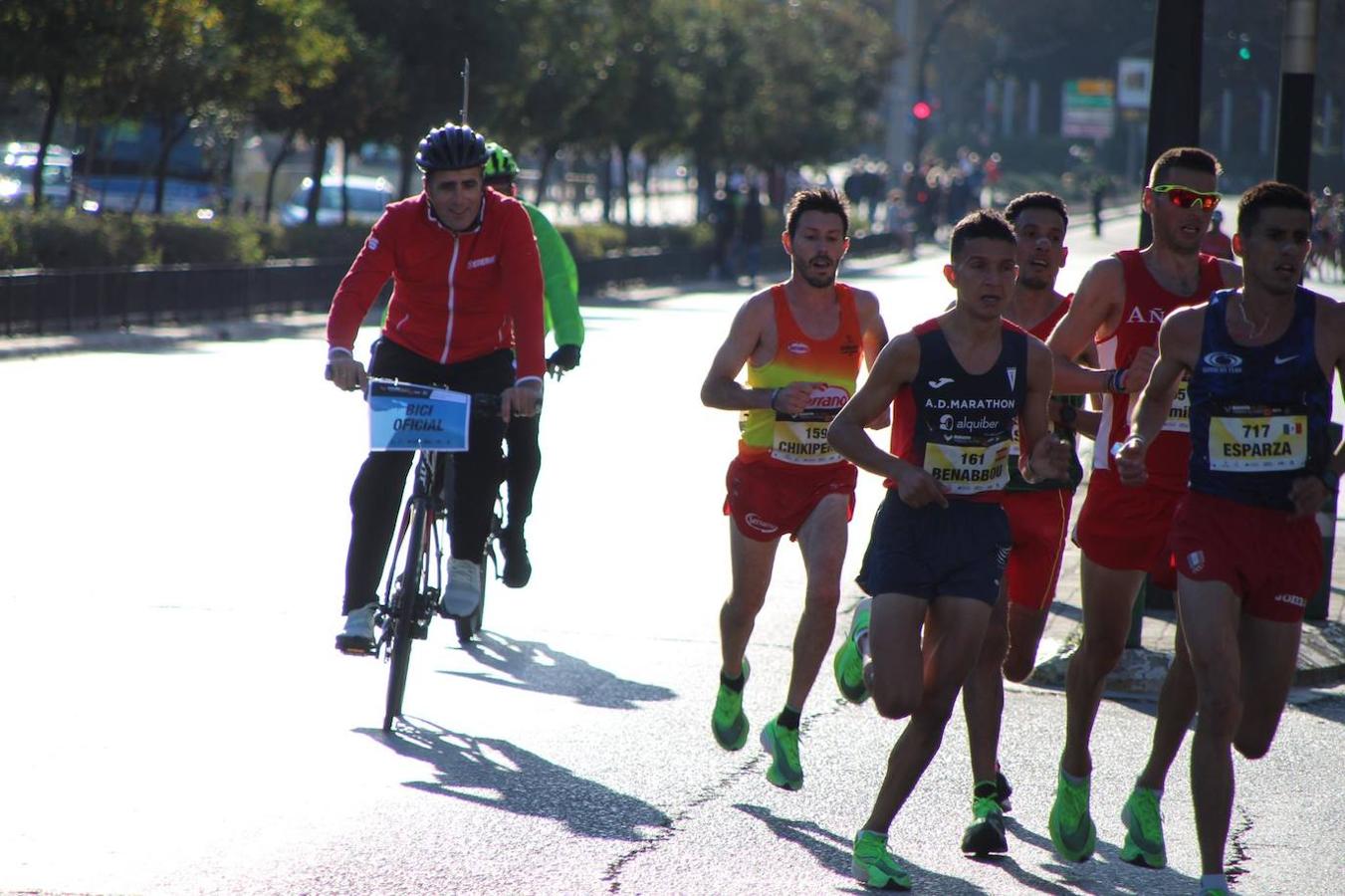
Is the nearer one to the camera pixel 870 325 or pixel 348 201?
pixel 870 325

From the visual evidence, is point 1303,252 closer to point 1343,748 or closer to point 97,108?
point 1343,748

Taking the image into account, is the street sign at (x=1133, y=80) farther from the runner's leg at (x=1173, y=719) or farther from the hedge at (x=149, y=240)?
the runner's leg at (x=1173, y=719)

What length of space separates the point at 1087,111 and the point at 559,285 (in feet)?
283

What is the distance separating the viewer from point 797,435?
6469 millimetres

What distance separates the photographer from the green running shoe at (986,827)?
5652 mm

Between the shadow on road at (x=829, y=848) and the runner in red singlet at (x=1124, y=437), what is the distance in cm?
44

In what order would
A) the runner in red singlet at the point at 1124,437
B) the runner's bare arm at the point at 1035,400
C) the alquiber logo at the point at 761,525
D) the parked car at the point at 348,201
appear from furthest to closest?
the parked car at the point at 348,201
the alquiber logo at the point at 761,525
the runner in red singlet at the point at 1124,437
the runner's bare arm at the point at 1035,400

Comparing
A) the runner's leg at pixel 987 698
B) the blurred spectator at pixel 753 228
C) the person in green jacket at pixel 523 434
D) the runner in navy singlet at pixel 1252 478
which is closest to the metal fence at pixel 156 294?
the blurred spectator at pixel 753 228

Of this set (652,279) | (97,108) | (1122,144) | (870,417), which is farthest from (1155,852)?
(1122,144)

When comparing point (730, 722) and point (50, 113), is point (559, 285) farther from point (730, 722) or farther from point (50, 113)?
point (50, 113)

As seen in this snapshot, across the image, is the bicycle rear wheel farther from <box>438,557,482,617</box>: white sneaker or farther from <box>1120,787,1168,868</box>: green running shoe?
<box>1120,787,1168,868</box>: green running shoe

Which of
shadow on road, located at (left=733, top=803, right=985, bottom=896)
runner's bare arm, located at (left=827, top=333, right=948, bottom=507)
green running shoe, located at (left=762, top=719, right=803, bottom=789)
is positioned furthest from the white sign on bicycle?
runner's bare arm, located at (left=827, top=333, right=948, bottom=507)

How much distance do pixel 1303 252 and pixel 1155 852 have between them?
1.60 metres

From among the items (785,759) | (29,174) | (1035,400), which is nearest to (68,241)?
(785,759)
